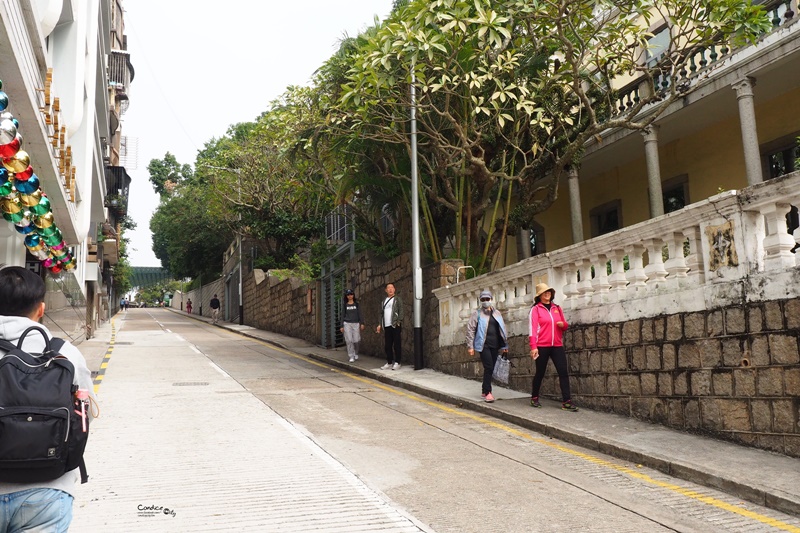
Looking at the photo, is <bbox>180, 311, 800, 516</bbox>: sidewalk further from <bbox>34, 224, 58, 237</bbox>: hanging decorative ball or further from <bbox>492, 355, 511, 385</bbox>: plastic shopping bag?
<bbox>34, 224, 58, 237</bbox>: hanging decorative ball

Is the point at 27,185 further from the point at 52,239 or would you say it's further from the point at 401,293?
the point at 401,293

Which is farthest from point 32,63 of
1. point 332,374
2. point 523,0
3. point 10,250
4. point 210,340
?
point 210,340

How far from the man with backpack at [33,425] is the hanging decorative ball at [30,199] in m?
6.92

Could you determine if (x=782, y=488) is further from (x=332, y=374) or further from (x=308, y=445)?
(x=332, y=374)

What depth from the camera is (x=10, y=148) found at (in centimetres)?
714

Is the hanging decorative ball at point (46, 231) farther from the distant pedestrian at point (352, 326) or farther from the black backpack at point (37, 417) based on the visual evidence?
the black backpack at point (37, 417)

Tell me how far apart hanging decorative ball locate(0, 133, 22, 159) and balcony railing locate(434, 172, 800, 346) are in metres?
6.94

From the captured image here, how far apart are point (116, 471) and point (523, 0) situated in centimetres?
899

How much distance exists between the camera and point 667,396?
790 cm

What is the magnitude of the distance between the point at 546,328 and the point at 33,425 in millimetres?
7435

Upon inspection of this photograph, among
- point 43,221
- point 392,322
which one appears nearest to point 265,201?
point 392,322

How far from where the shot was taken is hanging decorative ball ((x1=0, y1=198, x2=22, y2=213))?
8.81 metres

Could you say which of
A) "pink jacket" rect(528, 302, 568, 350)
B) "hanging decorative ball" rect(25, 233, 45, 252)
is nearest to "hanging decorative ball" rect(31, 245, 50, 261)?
"hanging decorative ball" rect(25, 233, 45, 252)

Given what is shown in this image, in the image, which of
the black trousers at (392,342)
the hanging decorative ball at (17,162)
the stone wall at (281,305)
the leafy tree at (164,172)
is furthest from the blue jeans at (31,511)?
the leafy tree at (164,172)
